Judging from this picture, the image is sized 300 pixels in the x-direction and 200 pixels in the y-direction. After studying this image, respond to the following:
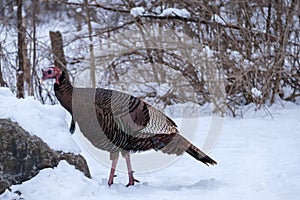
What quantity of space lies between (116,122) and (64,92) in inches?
18.1

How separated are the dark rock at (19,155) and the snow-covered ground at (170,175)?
0.05 meters

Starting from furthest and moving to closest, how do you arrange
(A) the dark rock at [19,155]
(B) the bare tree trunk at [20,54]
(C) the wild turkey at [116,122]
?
(B) the bare tree trunk at [20,54] → (C) the wild turkey at [116,122] → (A) the dark rock at [19,155]

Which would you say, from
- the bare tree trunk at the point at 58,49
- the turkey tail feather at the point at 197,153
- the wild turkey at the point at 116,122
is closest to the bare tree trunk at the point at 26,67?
the bare tree trunk at the point at 58,49

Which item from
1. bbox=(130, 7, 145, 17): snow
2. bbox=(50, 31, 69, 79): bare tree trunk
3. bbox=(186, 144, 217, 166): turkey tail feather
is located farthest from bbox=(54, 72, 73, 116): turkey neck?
bbox=(50, 31, 69, 79): bare tree trunk

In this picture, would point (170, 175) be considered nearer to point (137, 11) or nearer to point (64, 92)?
point (64, 92)

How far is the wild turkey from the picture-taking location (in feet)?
12.8

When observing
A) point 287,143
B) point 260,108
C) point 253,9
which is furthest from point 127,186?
point 253,9

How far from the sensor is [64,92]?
13.1 feet

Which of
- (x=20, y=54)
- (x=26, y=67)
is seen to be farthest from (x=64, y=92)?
(x=26, y=67)

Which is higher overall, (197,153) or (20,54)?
(20,54)

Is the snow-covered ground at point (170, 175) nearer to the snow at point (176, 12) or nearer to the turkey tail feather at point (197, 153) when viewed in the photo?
the turkey tail feather at point (197, 153)

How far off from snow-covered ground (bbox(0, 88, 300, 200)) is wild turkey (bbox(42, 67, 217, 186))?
16cm

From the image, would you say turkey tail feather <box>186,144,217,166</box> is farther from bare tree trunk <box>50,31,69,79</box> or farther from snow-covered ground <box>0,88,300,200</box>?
bare tree trunk <box>50,31,69,79</box>

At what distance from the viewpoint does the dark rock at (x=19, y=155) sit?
11.1ft
